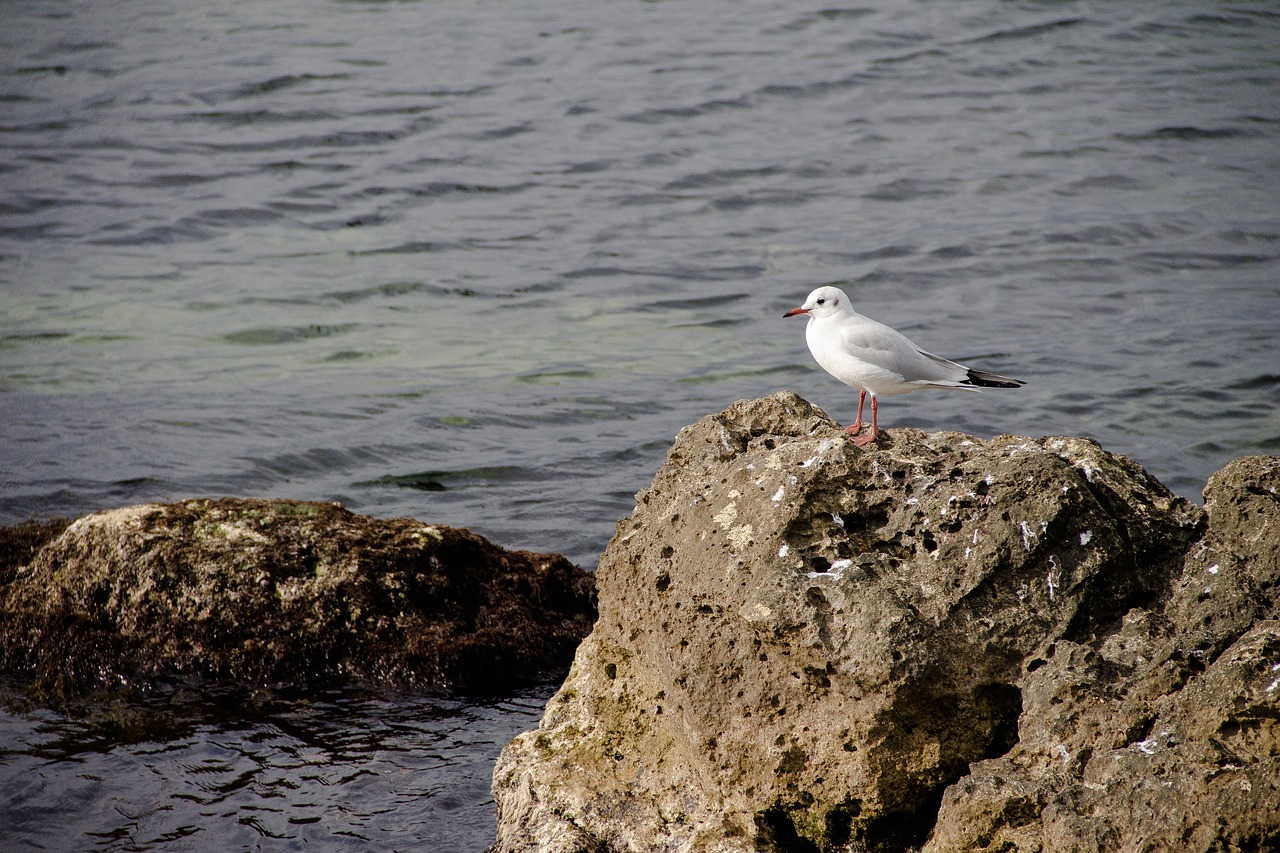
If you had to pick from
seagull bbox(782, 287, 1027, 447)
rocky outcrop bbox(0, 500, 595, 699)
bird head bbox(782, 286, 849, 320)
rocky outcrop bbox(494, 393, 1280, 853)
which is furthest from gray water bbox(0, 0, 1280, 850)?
bird head bbox(782, 286, 849, 320)


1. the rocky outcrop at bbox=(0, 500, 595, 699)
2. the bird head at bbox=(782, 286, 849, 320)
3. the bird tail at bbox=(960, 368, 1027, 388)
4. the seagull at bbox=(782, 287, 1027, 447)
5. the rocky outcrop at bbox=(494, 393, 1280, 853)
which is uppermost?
the bird head at bbox=(782, 286, 849, 320)

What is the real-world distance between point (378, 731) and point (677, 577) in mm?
2068

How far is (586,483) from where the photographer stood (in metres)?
8.93

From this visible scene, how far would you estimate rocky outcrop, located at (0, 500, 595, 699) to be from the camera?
5.70 metres

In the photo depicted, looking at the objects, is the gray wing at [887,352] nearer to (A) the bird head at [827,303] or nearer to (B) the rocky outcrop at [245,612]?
(A) the bird head at [827,303]

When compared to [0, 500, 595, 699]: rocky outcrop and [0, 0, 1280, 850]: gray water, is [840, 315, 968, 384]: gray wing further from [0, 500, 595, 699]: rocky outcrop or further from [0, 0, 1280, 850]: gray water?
[0, 0, 1280, 850]: gray water

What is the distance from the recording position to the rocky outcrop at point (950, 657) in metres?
3.23

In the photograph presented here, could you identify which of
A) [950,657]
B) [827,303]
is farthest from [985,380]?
[950,657]

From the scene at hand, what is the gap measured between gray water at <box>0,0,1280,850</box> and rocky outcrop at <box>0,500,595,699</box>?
0.94ft

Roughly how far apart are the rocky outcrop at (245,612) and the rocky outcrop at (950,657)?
1810mm

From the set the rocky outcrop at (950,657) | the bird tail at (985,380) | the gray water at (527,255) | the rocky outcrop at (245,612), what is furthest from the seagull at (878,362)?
the gray water at (527,255)

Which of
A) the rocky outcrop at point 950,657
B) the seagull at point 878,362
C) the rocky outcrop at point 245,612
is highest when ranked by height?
the seagull at point 878,362

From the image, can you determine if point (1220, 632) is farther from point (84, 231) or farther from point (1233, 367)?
point (84, 231)

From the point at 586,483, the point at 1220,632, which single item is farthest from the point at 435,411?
the point at 1220,632
